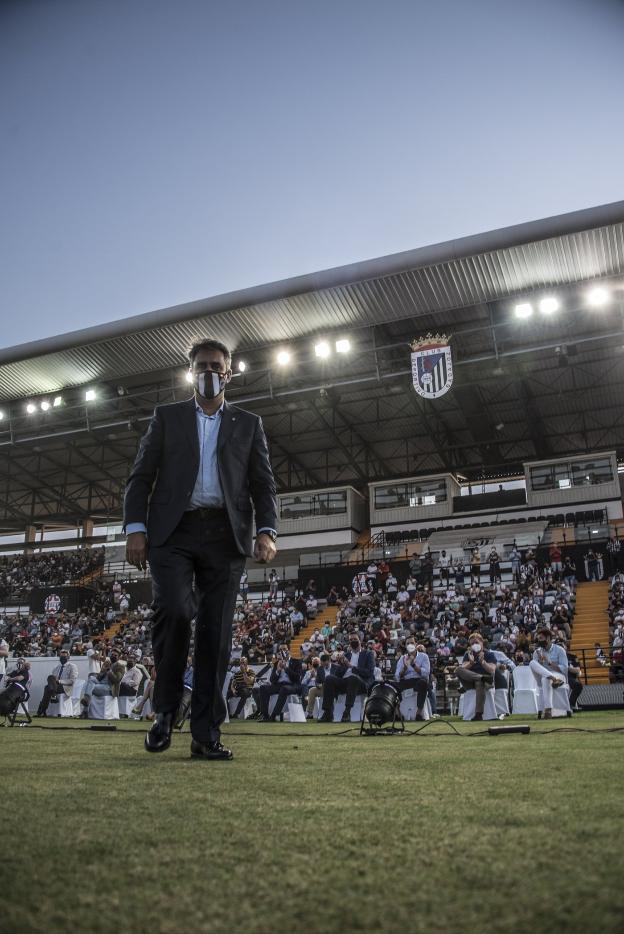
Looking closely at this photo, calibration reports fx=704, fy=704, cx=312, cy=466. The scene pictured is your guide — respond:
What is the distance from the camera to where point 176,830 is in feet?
4.66

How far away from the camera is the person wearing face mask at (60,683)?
14.9m

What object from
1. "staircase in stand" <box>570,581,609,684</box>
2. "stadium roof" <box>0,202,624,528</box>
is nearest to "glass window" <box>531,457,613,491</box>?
"stadium roof" <box>0,202,624,528</box>

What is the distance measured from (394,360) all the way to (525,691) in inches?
425

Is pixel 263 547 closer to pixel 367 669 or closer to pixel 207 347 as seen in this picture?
pixel 207 347

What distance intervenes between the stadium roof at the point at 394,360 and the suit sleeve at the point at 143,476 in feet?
48.4

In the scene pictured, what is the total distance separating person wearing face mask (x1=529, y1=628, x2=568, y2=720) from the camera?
10.6m

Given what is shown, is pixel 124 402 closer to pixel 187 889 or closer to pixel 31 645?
pixel 31 645

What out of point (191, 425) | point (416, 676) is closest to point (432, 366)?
point (416, 676)

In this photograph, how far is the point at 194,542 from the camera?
3.16 m

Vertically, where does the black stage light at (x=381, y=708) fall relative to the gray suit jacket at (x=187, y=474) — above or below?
below

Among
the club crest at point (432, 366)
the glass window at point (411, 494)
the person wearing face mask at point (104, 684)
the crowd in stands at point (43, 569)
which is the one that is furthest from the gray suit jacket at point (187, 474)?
the crowd in stands at point (43, 569)

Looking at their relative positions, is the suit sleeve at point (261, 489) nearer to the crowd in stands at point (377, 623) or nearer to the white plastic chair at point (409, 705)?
the crowd in stands at point (377, 623)

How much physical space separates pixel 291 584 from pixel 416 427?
8776mm

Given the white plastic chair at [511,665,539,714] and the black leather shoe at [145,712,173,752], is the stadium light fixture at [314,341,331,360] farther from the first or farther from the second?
the black leather shoe at [145,712,173,752]
